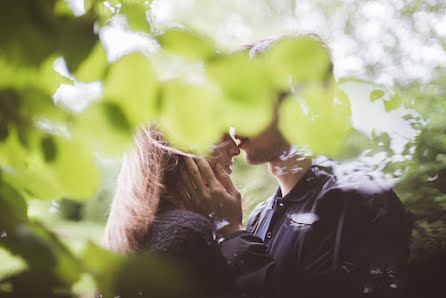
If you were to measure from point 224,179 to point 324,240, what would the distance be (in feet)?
1.59

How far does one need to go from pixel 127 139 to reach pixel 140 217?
2.52 ft

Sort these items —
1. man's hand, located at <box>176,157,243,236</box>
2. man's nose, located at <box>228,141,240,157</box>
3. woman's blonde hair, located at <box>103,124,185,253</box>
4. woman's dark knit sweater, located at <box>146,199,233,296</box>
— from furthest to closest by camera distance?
man's nose, located at <box>228,141,240,157</box> → man's hand, located at <box>176,157,243,236</box> → woman's blonde hair, located at <box>103,124,185,253</box> → woman's dark knit sweater, located at <box>146,199,233,296</box>

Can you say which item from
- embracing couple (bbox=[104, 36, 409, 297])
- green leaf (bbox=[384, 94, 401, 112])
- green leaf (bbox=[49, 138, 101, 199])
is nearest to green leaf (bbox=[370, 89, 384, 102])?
green leaf (bbox=[384, 94, 401, 112])

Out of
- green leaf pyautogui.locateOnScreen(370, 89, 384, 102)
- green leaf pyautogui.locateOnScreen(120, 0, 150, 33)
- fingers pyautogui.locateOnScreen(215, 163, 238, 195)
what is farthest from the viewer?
fingers pyautogui.locateOnScreen(215, 163, 238, 195)

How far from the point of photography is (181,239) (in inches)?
33.5

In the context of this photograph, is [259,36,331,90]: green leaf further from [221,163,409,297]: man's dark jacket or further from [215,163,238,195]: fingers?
[215,163,238,195]: fingers

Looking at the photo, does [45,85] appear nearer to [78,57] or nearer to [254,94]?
[78,57]

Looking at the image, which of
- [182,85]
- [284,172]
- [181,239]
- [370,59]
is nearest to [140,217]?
[181,239]

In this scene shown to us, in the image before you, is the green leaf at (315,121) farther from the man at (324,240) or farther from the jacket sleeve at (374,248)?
the jacket sleeve at (374,248)

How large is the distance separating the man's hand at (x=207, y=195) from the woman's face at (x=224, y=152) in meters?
0.08

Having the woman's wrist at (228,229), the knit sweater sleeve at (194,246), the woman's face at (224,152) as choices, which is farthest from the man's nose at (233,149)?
the knit sweater sleeve at (194,246)

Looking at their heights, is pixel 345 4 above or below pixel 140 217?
above

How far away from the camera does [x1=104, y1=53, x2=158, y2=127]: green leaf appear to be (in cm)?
31

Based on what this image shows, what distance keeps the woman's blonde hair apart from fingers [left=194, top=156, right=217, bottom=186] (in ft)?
0.31
